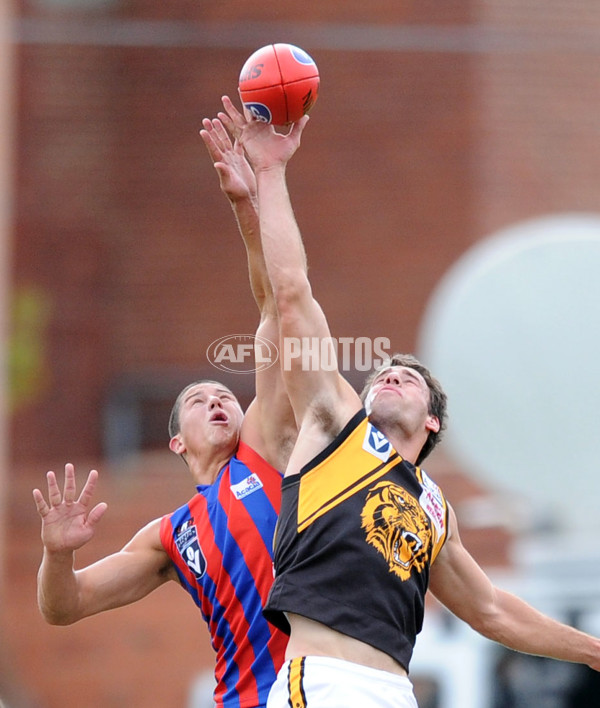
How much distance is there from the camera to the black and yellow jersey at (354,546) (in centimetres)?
473

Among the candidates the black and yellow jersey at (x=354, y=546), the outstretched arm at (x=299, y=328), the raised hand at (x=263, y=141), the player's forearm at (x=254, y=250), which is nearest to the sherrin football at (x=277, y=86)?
the raised hand at (x=263, y=141)

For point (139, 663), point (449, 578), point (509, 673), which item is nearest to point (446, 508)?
point (449, 578)

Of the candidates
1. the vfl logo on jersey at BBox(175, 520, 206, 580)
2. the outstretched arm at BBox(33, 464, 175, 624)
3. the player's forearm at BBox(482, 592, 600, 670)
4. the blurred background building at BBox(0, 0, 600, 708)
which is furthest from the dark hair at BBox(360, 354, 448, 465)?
the blurred background building at BBox(0, 0, 600, 708)

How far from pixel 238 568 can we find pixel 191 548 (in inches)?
11.7

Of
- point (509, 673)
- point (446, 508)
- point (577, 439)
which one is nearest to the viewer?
point (446, 508)

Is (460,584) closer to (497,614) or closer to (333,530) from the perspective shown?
(497,614)

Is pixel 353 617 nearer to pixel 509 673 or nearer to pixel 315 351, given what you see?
pixel 315 351

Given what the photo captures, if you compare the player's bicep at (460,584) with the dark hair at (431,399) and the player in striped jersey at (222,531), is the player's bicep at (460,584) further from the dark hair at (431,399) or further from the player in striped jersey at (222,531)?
the player in striped jersey at (222,531)

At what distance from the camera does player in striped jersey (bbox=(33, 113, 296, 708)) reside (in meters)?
5.23

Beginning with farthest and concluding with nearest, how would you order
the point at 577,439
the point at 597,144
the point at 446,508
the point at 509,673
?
the point at 597,144, the point at 577,439, the point at 509,673, the point at 446,508

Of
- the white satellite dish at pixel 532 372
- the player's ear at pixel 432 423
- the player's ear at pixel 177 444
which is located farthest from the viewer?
the white satellite dish at pixel 532 372

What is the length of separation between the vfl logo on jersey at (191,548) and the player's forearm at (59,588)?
477 millimetres

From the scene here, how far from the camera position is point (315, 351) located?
4.88 metres

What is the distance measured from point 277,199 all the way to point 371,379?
1.08m
